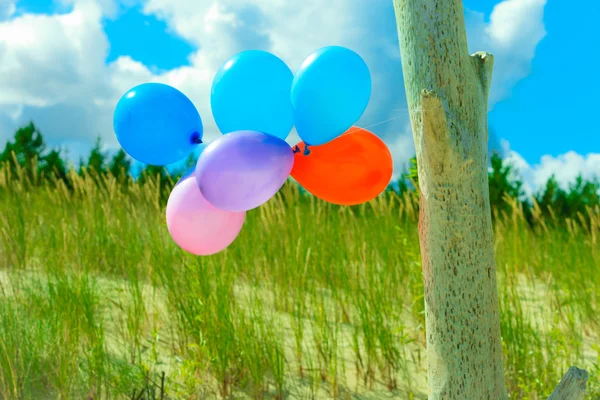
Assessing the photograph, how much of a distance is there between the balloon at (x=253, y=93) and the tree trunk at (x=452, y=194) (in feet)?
1.50

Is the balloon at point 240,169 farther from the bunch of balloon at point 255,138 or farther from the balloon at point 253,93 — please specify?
the balloon at point 253,93

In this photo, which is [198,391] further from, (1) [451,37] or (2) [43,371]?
(1) [451,37]

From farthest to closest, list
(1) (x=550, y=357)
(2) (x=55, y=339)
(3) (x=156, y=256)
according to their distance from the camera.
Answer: (3) (x=156, y=256) → (1) (x=550, y=357) → (2) (x=55, y=339)

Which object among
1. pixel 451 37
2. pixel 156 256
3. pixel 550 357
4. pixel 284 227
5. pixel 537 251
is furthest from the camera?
pixel 537 251

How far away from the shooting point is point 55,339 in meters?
3.08

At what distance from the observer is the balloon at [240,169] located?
1.84 metres

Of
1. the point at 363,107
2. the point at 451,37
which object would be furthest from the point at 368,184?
the point at 451,37

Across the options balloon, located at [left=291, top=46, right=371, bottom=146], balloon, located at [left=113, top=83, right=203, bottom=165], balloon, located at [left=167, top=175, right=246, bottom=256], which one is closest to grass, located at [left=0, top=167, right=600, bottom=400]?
balloon, located at [left=167, top=175, right=246, bottom=256]

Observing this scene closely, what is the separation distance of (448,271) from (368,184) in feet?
1.35

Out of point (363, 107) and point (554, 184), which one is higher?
point (554, 184)

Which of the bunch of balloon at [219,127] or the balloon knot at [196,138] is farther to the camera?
the balloon knot at [196,138]

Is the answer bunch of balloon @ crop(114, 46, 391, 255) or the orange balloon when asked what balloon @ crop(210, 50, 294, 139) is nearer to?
bunch of balloon @ crop(114, 46, 391, 255)

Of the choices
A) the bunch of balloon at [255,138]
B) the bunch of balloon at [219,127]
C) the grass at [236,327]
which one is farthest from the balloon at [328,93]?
the grass at [236,327]

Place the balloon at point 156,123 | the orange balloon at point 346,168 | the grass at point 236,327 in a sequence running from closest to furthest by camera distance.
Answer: the orange balloon at point 346,168, the balloon at point 156,123, the grass at point 236,327
